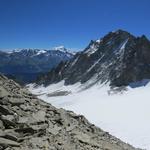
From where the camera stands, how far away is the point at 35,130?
888 inches

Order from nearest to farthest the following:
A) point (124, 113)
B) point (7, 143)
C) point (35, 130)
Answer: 1. point (7, 143)
2. point (35, 130)
3. point (124, 113)

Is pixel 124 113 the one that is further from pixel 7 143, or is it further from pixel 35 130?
pixel 7 143

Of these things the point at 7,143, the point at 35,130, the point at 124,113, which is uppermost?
the point at 124,113

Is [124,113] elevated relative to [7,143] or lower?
elevated

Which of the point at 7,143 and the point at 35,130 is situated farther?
the point at 35,130

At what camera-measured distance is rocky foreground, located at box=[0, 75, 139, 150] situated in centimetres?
2080

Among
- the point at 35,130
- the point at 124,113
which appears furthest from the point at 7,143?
the point at 124,113

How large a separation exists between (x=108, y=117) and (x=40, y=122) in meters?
108

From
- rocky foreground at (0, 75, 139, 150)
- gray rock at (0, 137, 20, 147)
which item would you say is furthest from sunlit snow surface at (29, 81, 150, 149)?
gray rock at (0, 137, 20, 147)

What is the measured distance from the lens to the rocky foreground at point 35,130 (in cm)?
2080

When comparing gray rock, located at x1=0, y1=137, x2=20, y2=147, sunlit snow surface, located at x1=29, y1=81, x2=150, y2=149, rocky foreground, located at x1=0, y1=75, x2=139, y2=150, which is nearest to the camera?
gray rock, located at x1=0, y1=137, x2=20, y2=147

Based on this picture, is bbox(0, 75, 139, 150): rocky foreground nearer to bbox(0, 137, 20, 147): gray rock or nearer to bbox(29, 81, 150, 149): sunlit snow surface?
bbox(0, 137, 20, 147): gray rock

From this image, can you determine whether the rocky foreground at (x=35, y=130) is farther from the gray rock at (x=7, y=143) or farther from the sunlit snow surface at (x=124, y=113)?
the sunlit snow surface at (x=124, y=113)

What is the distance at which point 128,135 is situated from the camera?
94750 millimetres
